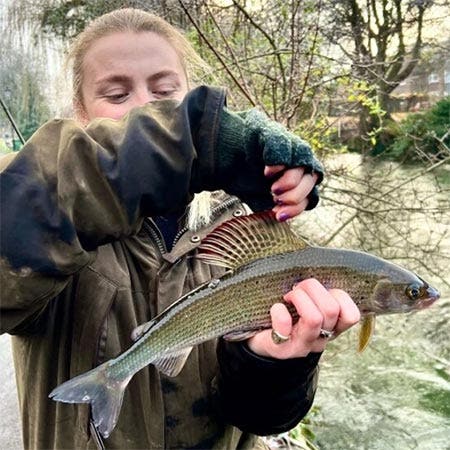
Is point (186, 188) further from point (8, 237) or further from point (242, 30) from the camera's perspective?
point (242, 30)

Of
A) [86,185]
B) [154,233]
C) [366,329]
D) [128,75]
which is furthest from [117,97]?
[366,329]

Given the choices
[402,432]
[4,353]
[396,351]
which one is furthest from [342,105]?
[4,353]

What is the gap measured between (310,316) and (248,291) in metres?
0.20

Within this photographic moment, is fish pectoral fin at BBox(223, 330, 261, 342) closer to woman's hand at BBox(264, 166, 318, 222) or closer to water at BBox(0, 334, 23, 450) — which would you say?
woman's hand at BBox(264, 166, 318, 222)

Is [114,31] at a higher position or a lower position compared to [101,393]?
higher

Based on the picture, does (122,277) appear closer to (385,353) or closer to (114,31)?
(114,31)

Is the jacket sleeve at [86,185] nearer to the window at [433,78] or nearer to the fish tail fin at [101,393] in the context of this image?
the fish tail fin at [101,393]

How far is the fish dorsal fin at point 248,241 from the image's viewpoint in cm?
150

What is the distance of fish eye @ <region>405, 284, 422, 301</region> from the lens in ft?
5.00

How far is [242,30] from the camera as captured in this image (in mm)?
6152

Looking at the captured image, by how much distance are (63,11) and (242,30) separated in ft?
17.7

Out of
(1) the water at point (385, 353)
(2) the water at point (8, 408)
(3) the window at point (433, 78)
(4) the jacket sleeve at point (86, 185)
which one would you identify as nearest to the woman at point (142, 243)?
(4) the jacket sleeve at point (86, 185)

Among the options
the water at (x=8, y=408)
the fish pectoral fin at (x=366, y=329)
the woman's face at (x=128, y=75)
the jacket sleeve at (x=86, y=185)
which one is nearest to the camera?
the jacket sleeve at (x=86, y=185)

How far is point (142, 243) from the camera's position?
1.79 m
